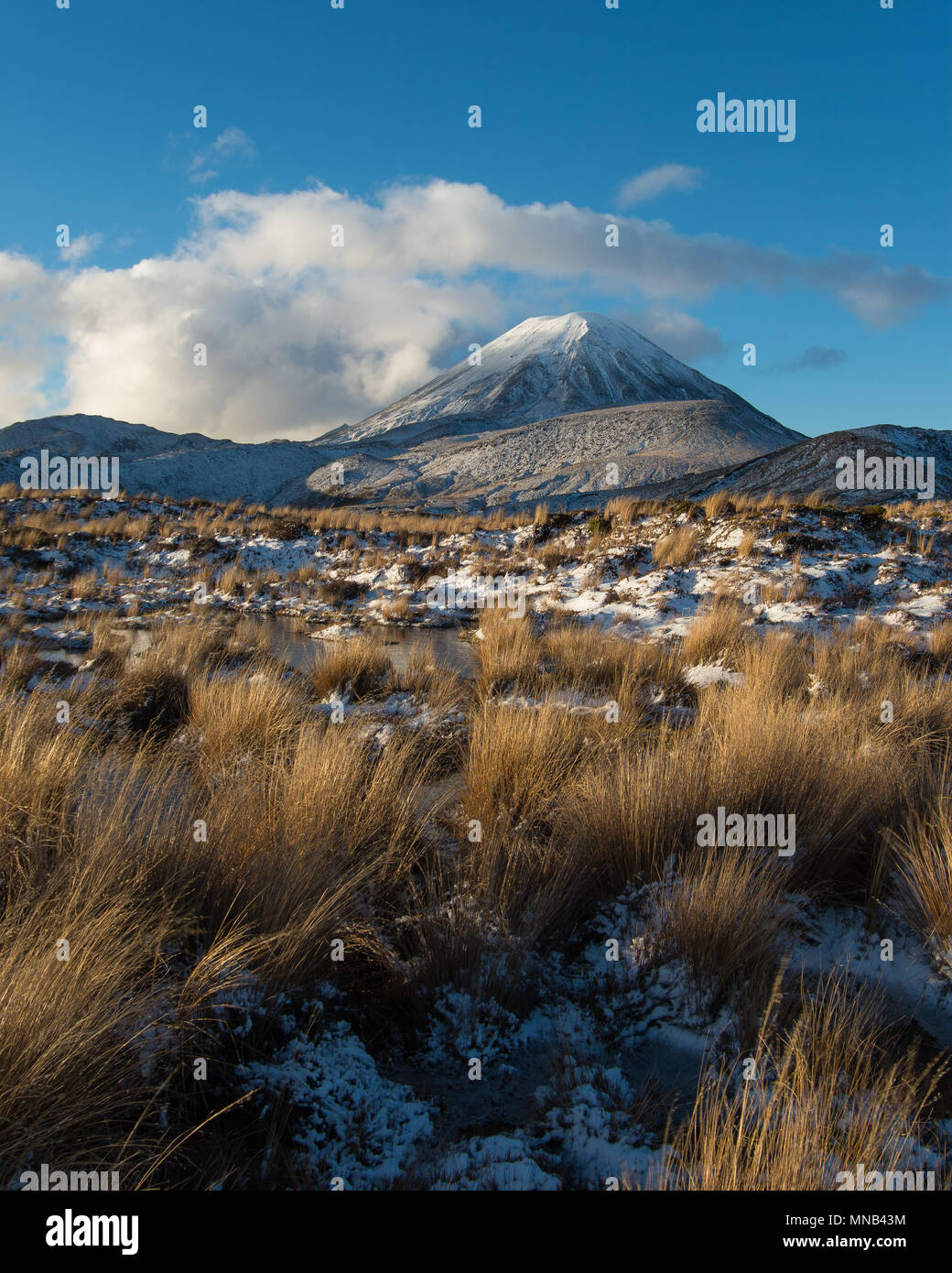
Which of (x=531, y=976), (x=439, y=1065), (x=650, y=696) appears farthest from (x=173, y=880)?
(x=650, y=696)

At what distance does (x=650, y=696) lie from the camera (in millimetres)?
6238

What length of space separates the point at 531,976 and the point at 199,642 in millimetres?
5576

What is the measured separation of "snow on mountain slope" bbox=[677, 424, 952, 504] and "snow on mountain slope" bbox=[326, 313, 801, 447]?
194 feet

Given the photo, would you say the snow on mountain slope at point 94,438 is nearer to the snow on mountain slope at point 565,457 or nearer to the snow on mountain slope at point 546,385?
the snow on mountain slope at point 565,457

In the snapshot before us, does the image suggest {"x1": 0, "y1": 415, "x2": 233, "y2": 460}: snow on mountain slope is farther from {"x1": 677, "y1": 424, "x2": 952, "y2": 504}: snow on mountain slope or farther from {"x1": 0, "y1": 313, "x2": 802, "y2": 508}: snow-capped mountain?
{"x1": 677, "y1": 424, "x2": 952, "y2": 504}: snow on mountain slope

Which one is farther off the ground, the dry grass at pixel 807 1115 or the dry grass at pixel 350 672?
the dry grass at pixel 350 672

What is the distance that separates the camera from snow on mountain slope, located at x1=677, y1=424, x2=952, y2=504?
22.4 m

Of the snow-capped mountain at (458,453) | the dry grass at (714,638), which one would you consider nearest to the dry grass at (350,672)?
the dry grass at (714,638)

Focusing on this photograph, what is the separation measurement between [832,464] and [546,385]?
289ft

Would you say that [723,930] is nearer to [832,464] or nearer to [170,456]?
[832,464]

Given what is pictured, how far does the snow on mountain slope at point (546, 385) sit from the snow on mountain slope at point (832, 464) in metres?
59.1

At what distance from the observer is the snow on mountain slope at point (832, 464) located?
2244 centimetres

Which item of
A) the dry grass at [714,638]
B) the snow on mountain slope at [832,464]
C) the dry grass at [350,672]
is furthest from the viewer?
the snow on mountain slope at [832,464]

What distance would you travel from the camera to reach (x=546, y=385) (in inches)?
4122
